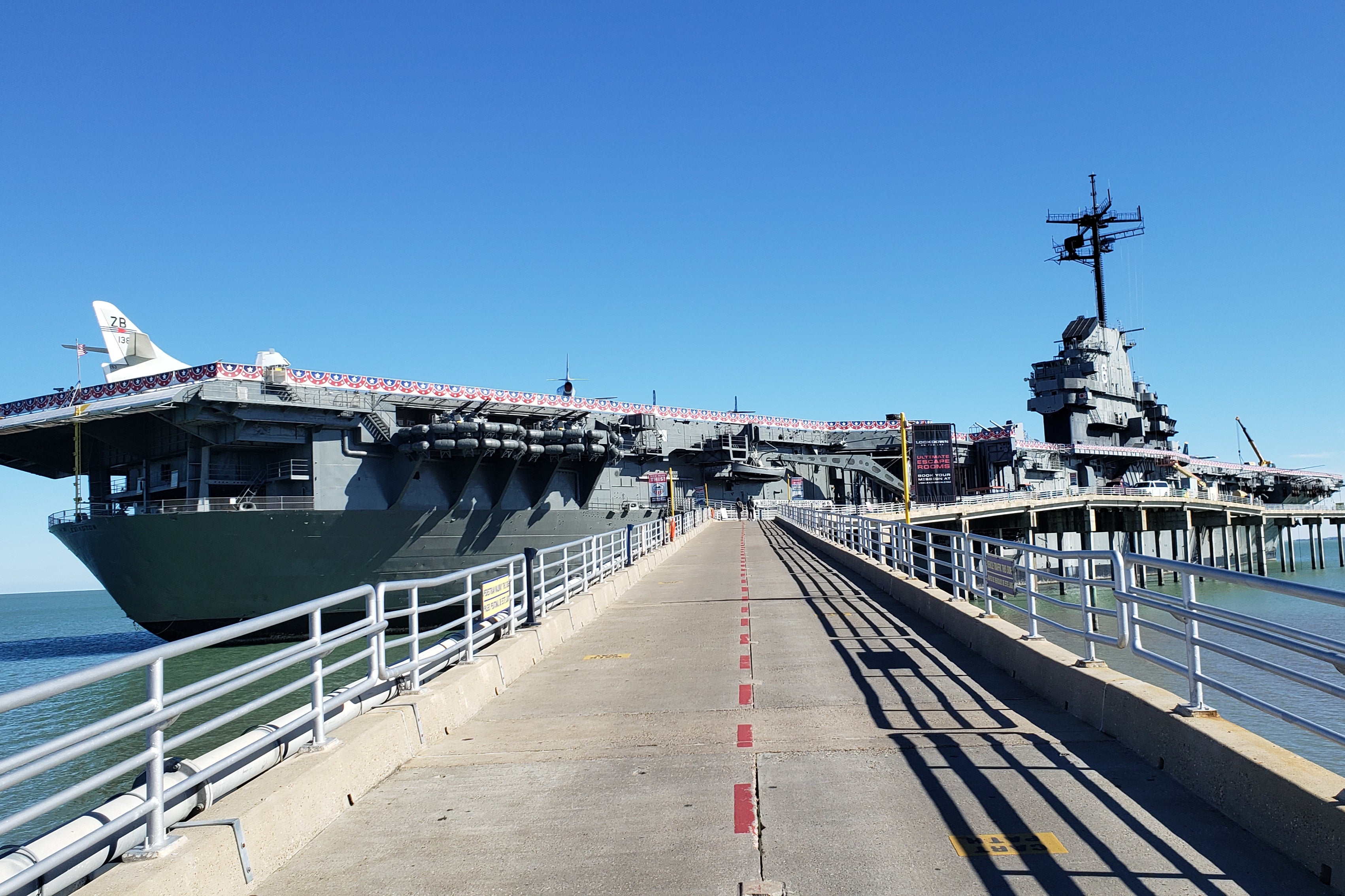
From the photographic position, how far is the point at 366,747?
20.1 feet

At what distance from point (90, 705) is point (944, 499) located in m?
52.1

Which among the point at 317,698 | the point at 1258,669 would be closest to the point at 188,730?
the point at 317,698

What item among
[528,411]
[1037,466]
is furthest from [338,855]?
[1037,466]

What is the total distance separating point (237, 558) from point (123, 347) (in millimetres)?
12697

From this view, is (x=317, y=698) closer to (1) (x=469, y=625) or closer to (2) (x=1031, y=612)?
(1) (x=469, y=625)

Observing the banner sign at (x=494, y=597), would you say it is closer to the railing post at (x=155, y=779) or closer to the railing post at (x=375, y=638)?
the railing post at (x=375, y=638)

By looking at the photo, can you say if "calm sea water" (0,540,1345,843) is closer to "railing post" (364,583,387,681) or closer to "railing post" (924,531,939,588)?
"railing post" (924,531,939,588)

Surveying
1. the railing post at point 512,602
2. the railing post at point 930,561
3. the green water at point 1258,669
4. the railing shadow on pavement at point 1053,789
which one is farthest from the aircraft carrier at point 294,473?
the railing shadow on pavement at point 1053,789

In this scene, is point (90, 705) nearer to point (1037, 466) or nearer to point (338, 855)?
point (338, 855)

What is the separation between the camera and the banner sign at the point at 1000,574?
31.7 ft

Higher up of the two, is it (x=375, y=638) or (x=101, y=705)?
(x=375, y=638)

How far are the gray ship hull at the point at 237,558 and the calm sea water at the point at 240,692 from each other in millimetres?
1898

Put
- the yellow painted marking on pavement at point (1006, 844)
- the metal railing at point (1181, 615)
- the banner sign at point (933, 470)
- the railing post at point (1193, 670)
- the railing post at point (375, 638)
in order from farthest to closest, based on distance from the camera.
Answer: the banner sign at point (933, 470), the railing post at point (375, 638), the railing post at point (1193, 670), the metal railing at point (1181, 615), the yellow painted marking on pavement at point (1006, 844)

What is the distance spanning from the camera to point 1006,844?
4.64 metres
